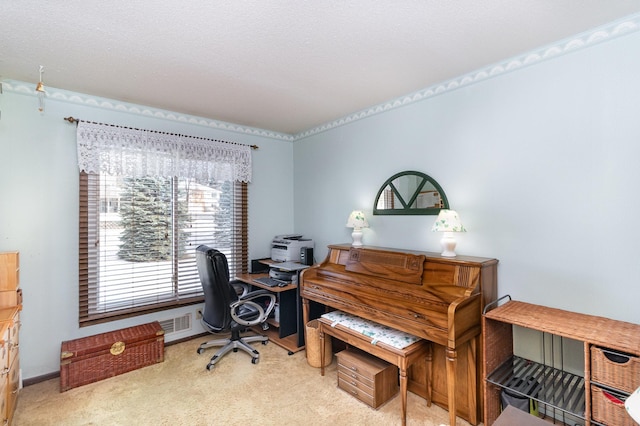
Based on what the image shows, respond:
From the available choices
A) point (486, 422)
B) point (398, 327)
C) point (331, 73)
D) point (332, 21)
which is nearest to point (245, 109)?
point (331, 73)

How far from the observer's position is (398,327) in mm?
2100

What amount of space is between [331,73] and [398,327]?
191cm

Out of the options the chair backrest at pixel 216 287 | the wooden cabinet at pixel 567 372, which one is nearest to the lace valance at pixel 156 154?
the chair backrest at pixel 216 287

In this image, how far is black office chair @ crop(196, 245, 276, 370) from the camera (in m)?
2.69

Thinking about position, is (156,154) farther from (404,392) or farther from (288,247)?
(404,392)

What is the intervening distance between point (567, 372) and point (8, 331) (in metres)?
3.47

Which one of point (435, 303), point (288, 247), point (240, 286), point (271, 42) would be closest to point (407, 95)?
point (271, 42)

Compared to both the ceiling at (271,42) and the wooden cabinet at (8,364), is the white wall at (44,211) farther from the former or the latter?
the wooden cabinet at (8,364)

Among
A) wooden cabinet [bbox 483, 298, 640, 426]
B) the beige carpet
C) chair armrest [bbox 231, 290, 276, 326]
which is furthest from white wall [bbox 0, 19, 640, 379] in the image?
chair armrest [bbox 231, 290, 276, 326]

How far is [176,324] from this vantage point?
130 inches

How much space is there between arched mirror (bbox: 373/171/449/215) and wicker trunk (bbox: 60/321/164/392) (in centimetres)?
244

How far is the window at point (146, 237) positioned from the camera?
2.82 m

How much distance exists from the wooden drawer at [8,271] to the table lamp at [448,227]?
3.11 meters

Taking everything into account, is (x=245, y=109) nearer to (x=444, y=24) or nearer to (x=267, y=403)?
(x=444, y=24)
